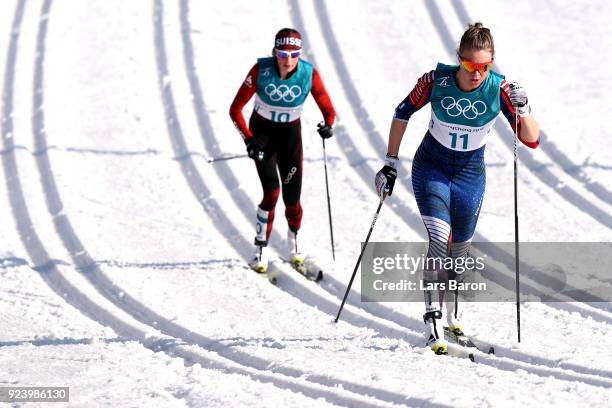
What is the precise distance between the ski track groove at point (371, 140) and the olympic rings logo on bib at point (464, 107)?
2.30 meters

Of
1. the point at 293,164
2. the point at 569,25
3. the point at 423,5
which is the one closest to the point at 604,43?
the point at 569,25

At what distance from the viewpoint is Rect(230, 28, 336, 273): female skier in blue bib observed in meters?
8.05

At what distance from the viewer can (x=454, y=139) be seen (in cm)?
643

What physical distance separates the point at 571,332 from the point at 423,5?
836cm

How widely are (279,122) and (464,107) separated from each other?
2.41 m

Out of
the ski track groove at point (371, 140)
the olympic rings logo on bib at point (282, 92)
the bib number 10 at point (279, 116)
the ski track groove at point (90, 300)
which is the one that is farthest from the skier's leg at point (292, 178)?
the ski track groove at point (90, 300)

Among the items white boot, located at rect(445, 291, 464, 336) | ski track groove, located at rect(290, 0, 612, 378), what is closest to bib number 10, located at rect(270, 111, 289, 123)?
ski track groove, located at rect(290, 0, 612, 378)

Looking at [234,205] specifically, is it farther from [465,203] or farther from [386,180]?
[465,203]

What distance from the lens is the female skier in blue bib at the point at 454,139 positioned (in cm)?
620

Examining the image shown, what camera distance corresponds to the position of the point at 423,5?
14.4 m

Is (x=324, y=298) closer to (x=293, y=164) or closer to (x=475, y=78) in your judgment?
(x=293, y=164)

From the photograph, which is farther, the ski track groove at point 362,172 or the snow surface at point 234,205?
the ski track groove at point 362,172

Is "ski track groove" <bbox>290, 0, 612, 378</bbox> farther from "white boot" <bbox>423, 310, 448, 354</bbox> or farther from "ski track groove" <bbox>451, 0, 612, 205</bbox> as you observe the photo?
"ski track groove" <bbox>451, 0, 612, 205</bbox>

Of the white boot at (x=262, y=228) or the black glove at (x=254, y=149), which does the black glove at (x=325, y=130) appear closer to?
the black glove at (x=254, y=149)
